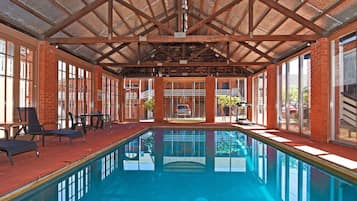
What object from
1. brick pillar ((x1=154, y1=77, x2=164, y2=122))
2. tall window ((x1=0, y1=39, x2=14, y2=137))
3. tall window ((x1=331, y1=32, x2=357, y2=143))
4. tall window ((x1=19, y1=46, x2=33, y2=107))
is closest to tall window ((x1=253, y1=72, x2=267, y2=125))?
brick pillar ((x1=154, y1=77, x2=164, y2=122))

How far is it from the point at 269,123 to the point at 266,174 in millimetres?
8278

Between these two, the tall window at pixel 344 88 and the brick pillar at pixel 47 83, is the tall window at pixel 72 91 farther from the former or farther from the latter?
the tall window at pixel 344 88

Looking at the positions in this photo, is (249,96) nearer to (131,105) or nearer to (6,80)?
(131,105)

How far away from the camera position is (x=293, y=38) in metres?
8.73

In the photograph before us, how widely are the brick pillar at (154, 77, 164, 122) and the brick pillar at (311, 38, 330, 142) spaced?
10512 millimetres

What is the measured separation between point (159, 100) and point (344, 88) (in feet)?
39.2

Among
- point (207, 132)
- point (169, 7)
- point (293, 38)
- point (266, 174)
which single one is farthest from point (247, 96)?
point (266, 174)

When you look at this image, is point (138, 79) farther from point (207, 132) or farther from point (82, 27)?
point (82, 27)

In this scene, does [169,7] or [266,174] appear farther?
[169,7]

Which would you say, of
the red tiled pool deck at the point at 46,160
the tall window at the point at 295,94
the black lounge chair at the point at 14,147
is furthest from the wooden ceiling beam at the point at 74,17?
the tall window at the point at 295,94

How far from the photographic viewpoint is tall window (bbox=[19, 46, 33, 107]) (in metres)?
8.02

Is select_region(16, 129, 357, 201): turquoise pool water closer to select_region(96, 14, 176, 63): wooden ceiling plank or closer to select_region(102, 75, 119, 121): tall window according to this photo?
select_region(96, 14, 176, 63): wooden ceiling plank

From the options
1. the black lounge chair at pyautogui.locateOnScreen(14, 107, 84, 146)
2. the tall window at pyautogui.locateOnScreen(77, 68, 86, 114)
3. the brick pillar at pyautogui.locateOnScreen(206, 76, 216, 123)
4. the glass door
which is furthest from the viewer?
the glass door

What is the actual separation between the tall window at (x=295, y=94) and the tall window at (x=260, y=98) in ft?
8.23
